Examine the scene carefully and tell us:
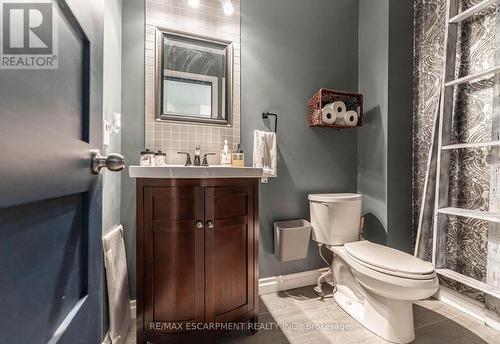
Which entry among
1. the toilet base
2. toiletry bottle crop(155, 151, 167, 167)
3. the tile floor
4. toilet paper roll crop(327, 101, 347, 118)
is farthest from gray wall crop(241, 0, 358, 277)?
toiletry bottle crop(155, 151, 167, 167)

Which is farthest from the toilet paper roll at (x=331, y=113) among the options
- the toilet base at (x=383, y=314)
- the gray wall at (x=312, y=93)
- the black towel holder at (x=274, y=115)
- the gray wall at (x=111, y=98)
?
the gray wall at (x=111, y=98)

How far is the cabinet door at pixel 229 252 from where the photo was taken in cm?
121

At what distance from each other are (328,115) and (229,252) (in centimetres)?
127

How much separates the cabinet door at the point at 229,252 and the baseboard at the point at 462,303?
1471 millimetres

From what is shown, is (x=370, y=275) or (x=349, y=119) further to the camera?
(x=349, y=119)

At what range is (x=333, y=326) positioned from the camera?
148 centimetres

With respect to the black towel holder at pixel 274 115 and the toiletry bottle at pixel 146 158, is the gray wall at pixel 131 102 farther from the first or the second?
the black towel holder at pixel 274 115

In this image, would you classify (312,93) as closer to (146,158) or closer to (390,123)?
(390,123)

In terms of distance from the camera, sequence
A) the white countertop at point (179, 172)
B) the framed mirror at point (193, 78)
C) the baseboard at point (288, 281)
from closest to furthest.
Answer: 1. the white countertop at point (179, 172)
2. the framed mirror at point (193, 78)
3. the baseboard at point (288, 281)

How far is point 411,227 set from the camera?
196cm

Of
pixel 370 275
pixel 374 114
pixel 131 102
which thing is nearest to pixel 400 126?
pixel 374 114

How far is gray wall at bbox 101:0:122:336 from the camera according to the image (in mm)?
1172

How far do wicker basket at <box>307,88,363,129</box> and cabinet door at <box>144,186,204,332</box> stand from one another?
1.20 metres

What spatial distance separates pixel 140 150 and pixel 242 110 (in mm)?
784
